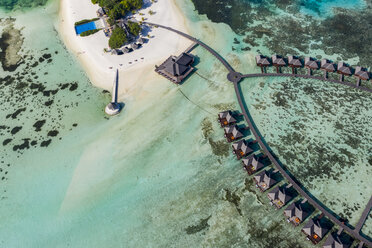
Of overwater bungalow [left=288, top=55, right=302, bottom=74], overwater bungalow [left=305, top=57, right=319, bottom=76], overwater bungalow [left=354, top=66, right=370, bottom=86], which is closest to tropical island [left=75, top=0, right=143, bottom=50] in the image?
overwater bungalow [left=288, top=55, right=302, bottom=74]

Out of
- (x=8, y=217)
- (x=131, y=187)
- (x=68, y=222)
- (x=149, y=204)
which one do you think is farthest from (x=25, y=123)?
(x=149, y=204)

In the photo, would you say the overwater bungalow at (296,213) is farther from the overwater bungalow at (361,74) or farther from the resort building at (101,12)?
the resort building at (101,12)

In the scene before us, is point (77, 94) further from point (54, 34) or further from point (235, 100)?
point (235, 100)

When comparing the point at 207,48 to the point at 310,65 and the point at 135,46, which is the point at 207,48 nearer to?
the point at 135,46

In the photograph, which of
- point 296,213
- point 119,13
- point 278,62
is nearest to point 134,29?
point 119,13

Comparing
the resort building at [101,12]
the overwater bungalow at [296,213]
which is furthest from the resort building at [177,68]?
the overwater bungalow at [296,213]

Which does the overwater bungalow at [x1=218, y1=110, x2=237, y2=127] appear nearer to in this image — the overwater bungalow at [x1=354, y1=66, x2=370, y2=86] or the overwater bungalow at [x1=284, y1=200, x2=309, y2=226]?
the overwater bungalow at [x1=284, y1=200, x2=309, y2=226]
